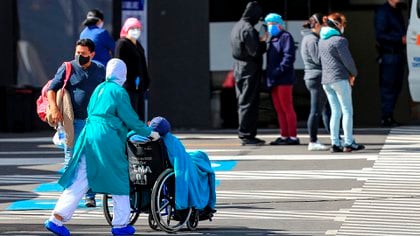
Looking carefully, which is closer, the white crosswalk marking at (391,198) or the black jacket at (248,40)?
the white crosswalk marking at (391,198)

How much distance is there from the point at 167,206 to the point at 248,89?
22.2 ft

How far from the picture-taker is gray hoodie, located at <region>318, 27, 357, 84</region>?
1634 centimetres

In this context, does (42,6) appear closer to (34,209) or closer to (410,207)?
(34,209)

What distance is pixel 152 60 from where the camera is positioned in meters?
21.0

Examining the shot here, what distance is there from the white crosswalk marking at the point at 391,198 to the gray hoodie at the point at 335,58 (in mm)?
1212

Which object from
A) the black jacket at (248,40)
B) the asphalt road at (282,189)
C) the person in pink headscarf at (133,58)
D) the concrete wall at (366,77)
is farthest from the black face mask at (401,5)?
the person in pink headscarf at (133,58)

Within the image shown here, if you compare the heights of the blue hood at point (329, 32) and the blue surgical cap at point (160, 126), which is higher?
the blue hood at point (329, 32)

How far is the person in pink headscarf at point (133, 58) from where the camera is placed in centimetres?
1503

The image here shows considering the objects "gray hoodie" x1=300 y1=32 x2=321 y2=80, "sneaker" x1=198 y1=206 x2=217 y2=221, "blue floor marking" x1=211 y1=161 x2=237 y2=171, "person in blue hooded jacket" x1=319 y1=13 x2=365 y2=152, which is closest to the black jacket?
"gray hoodie" x1=300 y1=32 x2=321 y2=80

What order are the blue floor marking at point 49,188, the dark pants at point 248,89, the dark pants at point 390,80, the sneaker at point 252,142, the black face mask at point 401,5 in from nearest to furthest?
the blue floor marking at point 49,188
the dark pants at point 248,89
the sneaker at point 252,142
the dark pants at point 390,80
the black face mask at point 401,5

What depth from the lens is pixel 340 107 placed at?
54.9 ft

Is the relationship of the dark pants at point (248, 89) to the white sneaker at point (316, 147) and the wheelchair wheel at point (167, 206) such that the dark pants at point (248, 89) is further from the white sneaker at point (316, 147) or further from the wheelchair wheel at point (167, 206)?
the wheelchair wheel at point (167, 206)

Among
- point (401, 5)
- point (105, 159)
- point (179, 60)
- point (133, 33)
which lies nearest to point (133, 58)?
point (133, 33)

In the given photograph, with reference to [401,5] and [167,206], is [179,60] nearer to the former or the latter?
[401,5]
